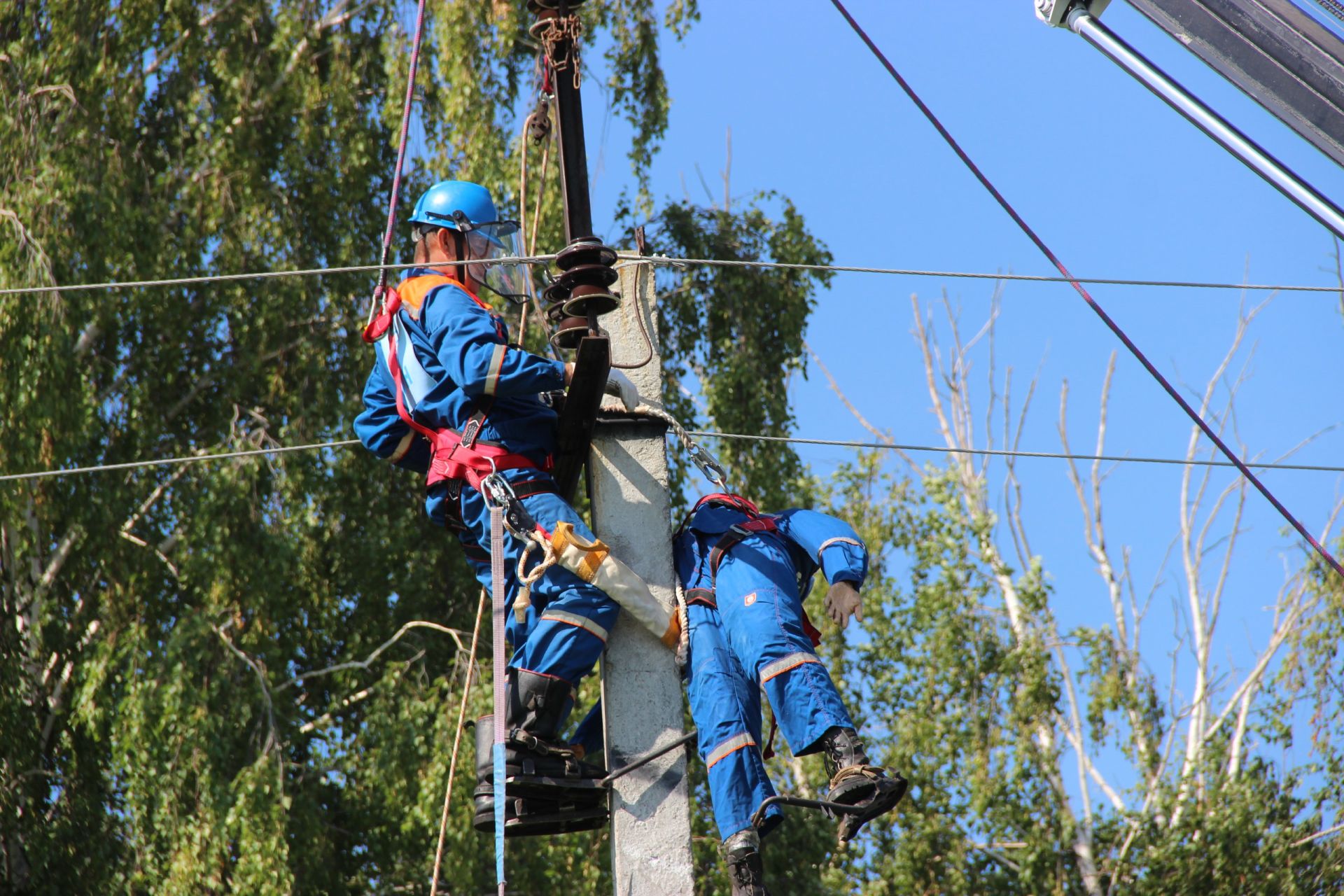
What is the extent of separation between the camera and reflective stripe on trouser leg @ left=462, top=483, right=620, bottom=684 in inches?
169

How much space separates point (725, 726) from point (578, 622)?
44 cm

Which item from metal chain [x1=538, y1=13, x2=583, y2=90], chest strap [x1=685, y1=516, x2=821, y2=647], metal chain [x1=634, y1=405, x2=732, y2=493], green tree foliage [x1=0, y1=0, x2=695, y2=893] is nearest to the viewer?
chest strap [x1=685, y1=516, x2=821, y2=647]

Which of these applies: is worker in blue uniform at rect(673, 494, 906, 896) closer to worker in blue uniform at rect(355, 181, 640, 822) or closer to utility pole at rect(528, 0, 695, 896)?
utility pole at rect(528, 0, 695, 896)

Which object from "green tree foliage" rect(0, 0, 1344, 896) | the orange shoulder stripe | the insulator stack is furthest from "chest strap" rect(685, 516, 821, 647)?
"green tree foliage" rect(0, 0, 1344, 896)

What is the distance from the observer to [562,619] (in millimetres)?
4281

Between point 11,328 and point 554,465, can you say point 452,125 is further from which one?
point 554,465

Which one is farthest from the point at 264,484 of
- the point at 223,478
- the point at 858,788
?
the point at 858,788

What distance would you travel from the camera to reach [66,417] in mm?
9578

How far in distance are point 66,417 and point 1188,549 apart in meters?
13.2

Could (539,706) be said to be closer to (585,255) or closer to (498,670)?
(498,670)

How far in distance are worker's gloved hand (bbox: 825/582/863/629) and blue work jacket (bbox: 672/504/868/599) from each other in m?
0.04

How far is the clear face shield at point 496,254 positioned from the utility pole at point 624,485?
0.23m

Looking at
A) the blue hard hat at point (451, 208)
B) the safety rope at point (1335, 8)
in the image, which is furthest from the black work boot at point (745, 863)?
the safety rope at point (1335, 8)

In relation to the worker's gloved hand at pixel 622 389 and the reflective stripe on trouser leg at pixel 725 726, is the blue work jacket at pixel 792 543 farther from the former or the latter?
the worker's gloved hand at pixel 622 389
